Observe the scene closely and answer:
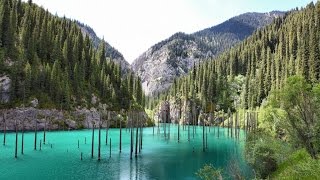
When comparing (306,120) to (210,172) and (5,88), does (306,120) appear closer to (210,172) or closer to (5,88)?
(210,172)

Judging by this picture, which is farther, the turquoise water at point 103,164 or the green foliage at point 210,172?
the turquoise water at point 103,164

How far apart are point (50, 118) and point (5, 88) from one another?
20532mm

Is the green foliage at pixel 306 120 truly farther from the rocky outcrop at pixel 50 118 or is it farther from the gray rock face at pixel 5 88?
the gray rock face at pixel 5 88

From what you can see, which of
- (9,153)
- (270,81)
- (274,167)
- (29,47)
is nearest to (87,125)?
(29,47)

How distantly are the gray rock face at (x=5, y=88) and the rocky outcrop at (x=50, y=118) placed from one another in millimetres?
8118

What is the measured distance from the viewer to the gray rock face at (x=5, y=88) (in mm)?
134788

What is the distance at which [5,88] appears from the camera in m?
137

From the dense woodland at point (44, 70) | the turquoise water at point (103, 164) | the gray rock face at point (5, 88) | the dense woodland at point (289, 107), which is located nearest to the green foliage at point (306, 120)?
the dense woodland at point (289, 107)

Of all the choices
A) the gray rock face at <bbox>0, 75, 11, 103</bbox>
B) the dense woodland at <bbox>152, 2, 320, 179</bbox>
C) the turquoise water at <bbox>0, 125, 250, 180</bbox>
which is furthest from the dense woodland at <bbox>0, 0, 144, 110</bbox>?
the dense woodland at <bbox>152, 2, 320, 179</bbox>

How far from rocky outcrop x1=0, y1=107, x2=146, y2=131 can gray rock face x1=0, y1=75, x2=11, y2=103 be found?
8.12m

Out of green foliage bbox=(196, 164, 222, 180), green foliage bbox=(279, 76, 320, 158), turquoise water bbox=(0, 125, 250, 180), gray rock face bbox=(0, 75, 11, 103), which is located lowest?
turquoise water bbox=(0, 125, 250, 180)

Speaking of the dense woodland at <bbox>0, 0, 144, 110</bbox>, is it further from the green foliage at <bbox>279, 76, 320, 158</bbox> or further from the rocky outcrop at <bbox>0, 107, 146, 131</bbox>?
the green foliage at <bbox>279, 76, 320, 158</bbox>

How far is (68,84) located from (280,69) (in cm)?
10743

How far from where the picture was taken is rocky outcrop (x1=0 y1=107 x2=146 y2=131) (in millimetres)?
126938
